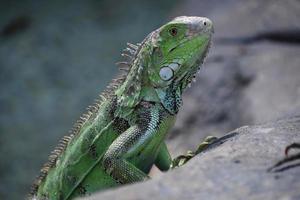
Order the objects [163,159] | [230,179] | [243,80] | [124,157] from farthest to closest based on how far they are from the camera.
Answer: [243,80] → [163,159] → [124,157] → [230,179]

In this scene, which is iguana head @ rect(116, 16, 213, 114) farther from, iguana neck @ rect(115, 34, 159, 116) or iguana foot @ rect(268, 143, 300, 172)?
iguana foot @ rect(268, 143, 300, 172)

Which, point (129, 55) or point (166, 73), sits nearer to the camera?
point (166, 73)

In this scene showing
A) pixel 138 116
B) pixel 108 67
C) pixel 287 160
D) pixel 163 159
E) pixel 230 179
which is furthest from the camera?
pixel 108 67

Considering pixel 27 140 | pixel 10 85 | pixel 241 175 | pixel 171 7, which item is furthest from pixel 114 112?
pixel 171 7

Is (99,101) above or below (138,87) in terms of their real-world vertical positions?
below

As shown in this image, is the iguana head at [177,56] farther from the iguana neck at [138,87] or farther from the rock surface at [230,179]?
the rock surface at [230,179]

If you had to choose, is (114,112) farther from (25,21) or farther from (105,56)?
(25,21)

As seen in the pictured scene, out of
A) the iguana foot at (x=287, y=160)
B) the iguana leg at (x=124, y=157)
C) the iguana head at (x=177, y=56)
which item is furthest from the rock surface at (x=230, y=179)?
the iguana head at (x=177, y=56)

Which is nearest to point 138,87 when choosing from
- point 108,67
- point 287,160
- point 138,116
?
point 138,116

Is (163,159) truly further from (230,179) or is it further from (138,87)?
(230,179)
